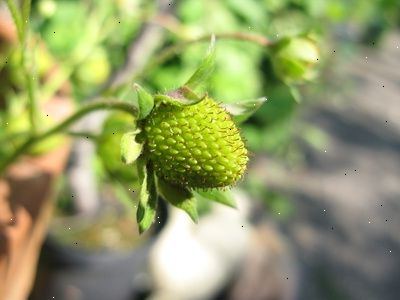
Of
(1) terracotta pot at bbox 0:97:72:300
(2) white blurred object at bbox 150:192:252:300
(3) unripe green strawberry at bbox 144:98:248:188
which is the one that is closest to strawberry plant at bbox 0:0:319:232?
(3) unripe green strawberry at bbox 144:98:248:188

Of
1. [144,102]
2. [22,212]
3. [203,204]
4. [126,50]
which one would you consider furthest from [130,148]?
[203,204]

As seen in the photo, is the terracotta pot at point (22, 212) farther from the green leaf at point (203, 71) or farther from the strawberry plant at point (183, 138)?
the green leaf at point (203, 71)

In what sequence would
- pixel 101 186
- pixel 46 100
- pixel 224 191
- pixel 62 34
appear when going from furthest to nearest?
pixel 101 186 → pixel 62 34 → pixel 46 100 → pixel 224 191

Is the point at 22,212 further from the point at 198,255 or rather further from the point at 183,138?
the point at 198,255

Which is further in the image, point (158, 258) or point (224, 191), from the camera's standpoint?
point (158, 258)

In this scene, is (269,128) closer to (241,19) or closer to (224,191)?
(241,19)

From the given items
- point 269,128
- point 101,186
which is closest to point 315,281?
point 269,128
